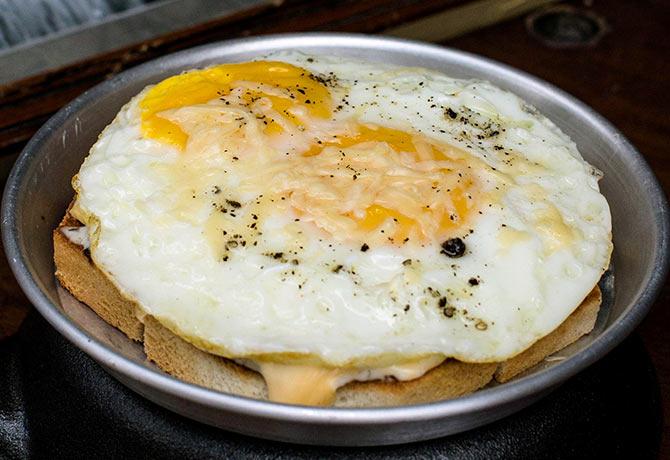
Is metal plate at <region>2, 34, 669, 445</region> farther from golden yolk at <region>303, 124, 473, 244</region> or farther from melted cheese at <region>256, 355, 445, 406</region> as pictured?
golden yolk at <region>303, 124, 473, 244</region>

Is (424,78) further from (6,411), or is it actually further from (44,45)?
(44,45)

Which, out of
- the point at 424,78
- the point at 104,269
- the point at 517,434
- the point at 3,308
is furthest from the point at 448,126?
the point at 3,308

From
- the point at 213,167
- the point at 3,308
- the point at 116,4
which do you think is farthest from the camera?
the point at 116,4

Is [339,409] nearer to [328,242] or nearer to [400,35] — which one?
[328,242]

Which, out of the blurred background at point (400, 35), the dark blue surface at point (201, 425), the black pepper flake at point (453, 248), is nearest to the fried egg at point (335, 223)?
the black pepper flake at point (453, 248)

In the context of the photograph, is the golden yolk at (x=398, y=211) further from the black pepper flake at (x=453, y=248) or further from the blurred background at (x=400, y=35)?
the blurred background at (x=400, y=35)

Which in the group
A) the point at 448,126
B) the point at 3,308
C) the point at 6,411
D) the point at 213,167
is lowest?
the point at 3,308

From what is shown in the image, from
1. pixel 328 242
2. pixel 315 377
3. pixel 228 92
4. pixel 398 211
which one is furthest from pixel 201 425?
pixel 228 92

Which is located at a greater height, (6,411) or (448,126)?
(448,126)
